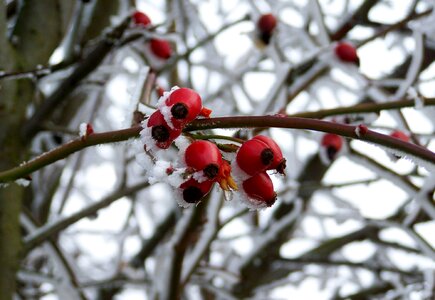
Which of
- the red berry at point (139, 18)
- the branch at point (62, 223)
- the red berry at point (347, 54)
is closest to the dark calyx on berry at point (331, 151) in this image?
the red berry at point (347, 54)

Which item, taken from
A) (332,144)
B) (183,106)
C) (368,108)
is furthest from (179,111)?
(332,144)

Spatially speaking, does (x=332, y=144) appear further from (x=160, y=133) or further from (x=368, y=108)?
(x=160, y=133)

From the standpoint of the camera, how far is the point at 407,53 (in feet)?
12.5

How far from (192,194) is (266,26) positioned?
1856 mm

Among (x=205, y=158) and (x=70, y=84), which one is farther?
(x=70, y=84)

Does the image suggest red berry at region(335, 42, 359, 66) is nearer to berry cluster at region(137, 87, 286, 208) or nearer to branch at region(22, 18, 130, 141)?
branch at region(22, 18, 130, 141)

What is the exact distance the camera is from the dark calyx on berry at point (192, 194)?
103cm

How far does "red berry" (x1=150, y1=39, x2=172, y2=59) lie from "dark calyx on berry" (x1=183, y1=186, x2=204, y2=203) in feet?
4.40

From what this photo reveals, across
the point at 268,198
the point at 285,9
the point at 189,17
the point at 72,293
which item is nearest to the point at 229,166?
the point at 268,198

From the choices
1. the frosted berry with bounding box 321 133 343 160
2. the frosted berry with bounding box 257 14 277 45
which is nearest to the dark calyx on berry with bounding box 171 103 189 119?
the frosted berry with bounding box 321 133 343 160

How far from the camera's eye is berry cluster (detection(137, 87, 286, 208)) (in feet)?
3.23

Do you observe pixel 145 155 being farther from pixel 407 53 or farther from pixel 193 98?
pixel 407 53

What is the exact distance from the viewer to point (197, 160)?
3.23 ft

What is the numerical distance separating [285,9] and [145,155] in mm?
3377
